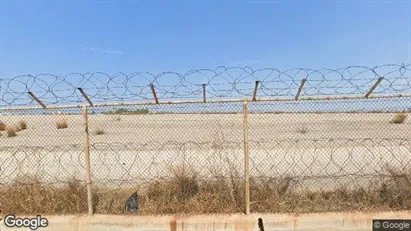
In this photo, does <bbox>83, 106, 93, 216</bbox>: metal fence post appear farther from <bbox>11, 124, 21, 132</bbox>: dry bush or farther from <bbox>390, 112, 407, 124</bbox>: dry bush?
<bbox>11, 124, 21, 132</bbox>: dry bush

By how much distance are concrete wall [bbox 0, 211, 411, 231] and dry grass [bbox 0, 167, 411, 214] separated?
233mm

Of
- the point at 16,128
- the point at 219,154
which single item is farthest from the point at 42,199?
the point at 16,128

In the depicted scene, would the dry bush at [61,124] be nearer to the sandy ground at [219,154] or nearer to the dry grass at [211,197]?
the sandy ground at [219,154]

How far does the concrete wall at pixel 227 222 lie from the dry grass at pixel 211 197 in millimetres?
233

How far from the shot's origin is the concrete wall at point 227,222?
5.20 metres

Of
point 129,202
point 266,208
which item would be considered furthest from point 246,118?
point 129,202

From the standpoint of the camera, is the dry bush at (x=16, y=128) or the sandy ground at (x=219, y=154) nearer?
the sandy ground at (x=219, y=154)

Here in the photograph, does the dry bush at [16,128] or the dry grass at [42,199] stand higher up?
the dry bush at [16,128]

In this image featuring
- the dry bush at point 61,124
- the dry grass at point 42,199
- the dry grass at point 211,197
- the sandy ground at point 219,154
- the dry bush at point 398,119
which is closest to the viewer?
the dry grass at point 211,197

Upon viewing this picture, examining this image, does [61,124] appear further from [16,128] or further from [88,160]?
[88,160]

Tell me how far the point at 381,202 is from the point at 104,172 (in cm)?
757

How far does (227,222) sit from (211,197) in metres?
0.59

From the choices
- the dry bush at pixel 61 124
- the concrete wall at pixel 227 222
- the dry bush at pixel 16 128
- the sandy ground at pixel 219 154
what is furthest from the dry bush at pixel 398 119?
the dry bush at pixel 16 128

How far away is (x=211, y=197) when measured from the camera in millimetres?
5730
